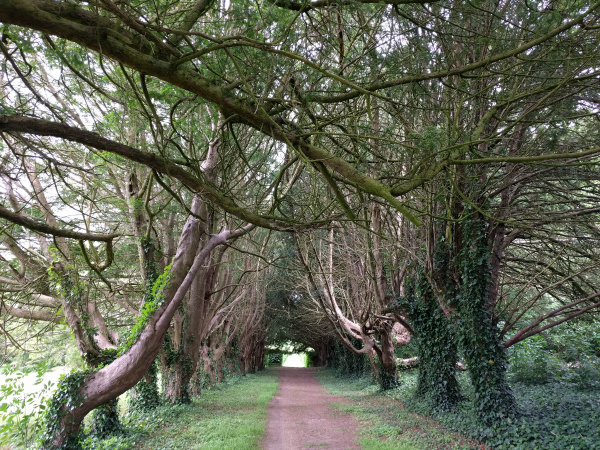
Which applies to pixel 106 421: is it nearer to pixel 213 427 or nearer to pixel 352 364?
pixel 213 427

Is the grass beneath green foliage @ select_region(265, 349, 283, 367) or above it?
above

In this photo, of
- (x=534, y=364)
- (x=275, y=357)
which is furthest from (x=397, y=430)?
(x=275, y=357)

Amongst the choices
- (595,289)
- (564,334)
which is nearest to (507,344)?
(595,289)

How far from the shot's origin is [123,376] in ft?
22.3

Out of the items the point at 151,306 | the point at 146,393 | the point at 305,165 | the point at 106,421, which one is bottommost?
the point at 106,421

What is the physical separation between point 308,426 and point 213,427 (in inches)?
101

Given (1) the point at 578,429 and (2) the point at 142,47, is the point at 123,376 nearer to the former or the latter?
(2) the point at 142,47

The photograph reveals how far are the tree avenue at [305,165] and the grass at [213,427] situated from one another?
1.20m

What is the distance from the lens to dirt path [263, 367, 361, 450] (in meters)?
8.15

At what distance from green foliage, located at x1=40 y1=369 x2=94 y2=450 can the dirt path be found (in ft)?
12.2

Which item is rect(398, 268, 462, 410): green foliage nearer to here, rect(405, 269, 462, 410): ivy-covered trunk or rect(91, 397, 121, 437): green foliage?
rect(405, 269, 462, 410): ivy-covered trunk

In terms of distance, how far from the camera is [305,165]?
2.95m

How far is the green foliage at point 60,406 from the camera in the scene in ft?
22.5

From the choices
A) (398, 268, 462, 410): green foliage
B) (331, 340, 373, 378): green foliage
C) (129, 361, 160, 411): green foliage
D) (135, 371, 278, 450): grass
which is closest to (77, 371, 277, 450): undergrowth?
(135, 371, 278, 450): grass
